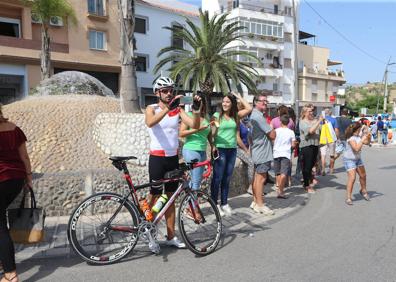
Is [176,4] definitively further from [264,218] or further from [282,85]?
[264,218]

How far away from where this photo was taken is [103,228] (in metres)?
4.19


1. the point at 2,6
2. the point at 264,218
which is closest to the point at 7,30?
the point at 2,6

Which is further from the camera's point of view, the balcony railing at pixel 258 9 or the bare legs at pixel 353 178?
the balcony railing at pixel 258 9

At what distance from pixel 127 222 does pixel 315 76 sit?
2050 inches

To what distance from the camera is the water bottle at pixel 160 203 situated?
4.28m

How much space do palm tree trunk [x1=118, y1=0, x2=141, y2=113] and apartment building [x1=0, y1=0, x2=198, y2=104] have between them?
17749mm

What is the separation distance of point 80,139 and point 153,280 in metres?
4.46

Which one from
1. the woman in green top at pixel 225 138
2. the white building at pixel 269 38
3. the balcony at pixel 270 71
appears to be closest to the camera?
the woman in green top at pixel 225 138

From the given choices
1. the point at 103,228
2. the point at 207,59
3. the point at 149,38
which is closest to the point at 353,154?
the point at 103,228

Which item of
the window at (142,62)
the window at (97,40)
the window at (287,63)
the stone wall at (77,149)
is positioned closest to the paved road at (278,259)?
the stone wall at (77,149)

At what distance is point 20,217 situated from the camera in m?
3.71

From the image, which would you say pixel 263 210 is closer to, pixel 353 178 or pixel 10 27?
pixel 353 178

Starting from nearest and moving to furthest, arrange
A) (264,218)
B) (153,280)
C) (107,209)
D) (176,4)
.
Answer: (153,280)
(107,209)
(264,218)
(176,4)

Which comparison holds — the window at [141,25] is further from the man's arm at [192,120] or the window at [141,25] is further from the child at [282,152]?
the man's arm at [192,120]
